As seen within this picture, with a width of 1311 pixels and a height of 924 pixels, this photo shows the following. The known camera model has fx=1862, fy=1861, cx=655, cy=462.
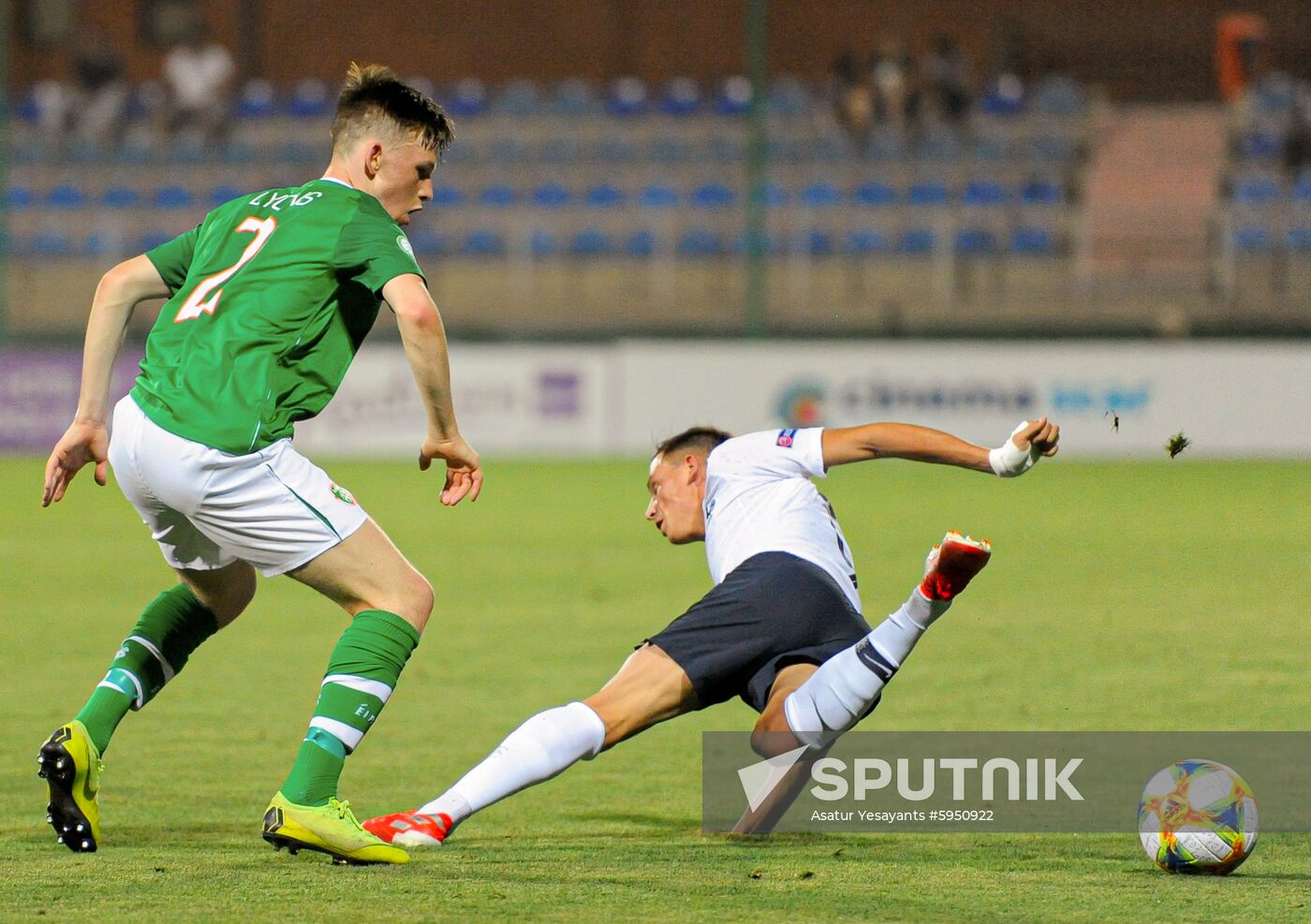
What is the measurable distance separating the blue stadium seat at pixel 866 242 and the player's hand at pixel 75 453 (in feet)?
51.4

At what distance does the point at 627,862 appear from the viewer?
4.22 metres

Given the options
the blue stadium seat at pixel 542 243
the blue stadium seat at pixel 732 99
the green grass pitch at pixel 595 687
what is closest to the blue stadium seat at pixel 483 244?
the blue stadium seat at pixel 542 243

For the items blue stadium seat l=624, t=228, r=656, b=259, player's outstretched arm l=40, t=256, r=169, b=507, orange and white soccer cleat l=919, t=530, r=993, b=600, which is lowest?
orange and white soccer cleat l=919, t=530, r=993, b=600

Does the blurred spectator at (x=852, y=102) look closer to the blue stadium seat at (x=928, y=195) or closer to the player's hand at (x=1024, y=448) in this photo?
the blue stadium seat at (x=928, y=195)

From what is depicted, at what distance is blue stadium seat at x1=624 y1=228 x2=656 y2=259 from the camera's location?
20.1 m

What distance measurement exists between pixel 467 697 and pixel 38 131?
57.3ft

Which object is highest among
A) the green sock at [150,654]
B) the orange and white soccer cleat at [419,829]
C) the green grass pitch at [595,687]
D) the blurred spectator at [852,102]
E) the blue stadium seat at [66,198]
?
the blurred spectator at [852,102]

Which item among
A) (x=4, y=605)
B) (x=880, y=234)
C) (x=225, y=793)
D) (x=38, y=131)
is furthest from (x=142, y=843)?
(x=38, y=131)

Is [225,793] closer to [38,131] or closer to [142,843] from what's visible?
[142,843]

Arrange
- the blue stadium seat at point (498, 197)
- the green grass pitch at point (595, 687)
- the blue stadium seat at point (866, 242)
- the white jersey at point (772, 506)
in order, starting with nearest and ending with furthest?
1. the green grass pitch at point (595, 687)
2. the white jersey at point (772, 506)
3. the blue stadium seat at point (866, 242)
4. the blue stadium seat at point (498, 197)

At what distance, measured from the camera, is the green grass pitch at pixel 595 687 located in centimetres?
388

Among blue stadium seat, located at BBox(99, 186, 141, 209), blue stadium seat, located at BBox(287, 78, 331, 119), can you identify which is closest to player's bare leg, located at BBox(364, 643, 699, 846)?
blue stadium seat, located at BBox(99, 186, 141, 209)

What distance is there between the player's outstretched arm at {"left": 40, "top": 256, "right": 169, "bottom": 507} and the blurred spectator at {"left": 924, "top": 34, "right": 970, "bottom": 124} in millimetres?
18102

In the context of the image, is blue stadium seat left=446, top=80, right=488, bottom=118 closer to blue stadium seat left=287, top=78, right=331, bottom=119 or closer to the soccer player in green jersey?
blue stadium seat left=287, top=78, right=331, bottom=119
